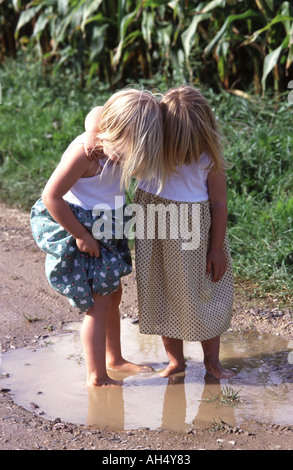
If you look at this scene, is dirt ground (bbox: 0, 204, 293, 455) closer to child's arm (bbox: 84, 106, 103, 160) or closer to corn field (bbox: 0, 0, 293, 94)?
child's arm (bbox: 84, 106, 103, 160)

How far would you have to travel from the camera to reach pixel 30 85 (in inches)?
265

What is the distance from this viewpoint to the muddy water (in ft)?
8.73

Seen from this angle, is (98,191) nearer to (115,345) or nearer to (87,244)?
(87,244)

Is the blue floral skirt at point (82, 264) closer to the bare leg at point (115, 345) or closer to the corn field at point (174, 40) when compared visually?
the bare leg at point (115, 345)

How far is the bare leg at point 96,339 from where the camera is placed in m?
2.84

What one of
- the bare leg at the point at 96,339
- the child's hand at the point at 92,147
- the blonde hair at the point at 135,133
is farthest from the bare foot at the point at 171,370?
the child's hand at the point at 92,147

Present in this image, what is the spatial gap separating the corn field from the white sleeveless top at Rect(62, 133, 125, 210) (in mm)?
2746

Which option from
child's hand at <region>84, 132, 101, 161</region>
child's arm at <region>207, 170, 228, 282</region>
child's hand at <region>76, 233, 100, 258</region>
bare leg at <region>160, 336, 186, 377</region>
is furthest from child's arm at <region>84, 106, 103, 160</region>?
bare leg at <region>160, 336, 186, 377</region>

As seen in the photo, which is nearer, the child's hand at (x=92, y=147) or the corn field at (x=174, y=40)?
the child's hand at (x=92, y=147)

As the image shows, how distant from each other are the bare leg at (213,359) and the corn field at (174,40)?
9.26 feet

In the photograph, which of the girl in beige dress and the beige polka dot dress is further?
the beige polka dot dress

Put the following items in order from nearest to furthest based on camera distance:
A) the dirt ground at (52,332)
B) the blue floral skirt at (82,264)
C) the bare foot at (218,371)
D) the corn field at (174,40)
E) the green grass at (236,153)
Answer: the dirt ground at (52,332), the blue floral skirt at (82,264), the bare foot at (218,371), the green grass at (236,153), the corn field at (174,40)

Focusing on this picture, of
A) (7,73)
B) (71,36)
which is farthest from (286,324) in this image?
(7,73)
